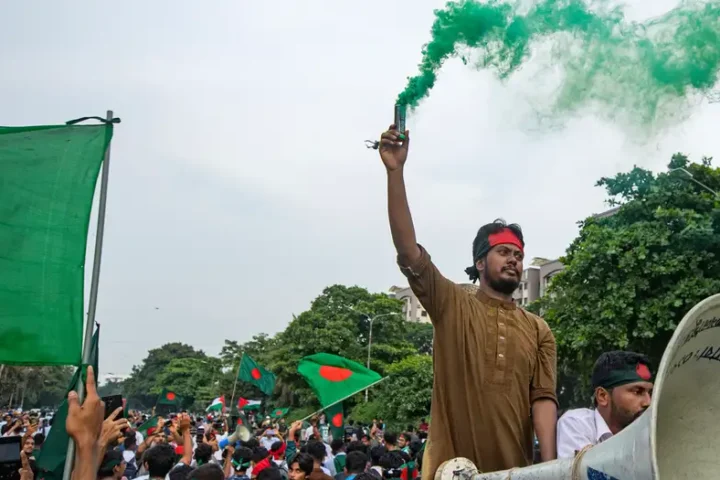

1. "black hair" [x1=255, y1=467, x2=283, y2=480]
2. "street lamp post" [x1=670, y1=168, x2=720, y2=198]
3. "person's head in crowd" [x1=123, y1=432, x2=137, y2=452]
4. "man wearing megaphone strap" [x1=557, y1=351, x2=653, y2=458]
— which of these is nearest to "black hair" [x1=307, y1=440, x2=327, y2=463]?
"black hair" [x1=255, y1=467, x2=283, y2=480]

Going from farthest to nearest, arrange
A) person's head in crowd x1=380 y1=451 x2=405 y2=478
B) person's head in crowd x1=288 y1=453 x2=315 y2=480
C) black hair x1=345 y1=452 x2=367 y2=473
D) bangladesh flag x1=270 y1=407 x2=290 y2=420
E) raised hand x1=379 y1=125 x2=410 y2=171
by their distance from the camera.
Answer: bangladesh flag x1=270 y1=407 x2=290 y2=420 < person's head in crowd x1=380 y1=451 x2=405 y2=478 < black hair x1=345 y1=452 x2=367 y2=473 < person's head in crowd x1=288 y1=453 x2=315 y2=480 < raised hand x1=379 y1=125 x2=410 y2=171

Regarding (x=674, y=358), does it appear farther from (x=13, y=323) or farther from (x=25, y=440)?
(x=25, y=440)

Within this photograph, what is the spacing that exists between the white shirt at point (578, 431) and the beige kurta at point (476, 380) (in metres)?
0.13

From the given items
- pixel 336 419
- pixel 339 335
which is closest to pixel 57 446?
pixel 336 419

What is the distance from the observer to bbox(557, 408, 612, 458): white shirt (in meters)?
2.73

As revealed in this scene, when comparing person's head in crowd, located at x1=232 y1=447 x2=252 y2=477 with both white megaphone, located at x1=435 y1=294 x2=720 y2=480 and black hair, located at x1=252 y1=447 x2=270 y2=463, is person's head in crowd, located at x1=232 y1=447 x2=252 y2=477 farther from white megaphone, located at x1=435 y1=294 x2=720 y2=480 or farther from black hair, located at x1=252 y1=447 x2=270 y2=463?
white megaphone, located at x1=435 y1=294 x2=720 y2=480

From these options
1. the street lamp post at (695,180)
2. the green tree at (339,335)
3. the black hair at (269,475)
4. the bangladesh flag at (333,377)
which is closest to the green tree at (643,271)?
the street lamp post at (695,180)

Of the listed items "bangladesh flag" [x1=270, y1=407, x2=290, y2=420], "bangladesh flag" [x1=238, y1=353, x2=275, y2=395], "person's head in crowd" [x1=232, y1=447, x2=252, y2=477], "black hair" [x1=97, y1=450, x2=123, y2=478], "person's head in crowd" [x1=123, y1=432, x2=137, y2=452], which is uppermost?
"bangladesh flag" [x1=238, y1=353, x2=275, y2=395]

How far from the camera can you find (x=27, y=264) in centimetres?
414

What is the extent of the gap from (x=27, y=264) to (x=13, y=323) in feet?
1.23

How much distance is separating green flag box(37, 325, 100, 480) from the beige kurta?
210 cm

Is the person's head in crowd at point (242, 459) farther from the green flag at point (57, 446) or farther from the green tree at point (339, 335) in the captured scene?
the green tree at point (339, 335)

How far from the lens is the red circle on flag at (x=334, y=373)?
1262cm

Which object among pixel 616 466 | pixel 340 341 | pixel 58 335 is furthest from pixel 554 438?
pixel 340 341
